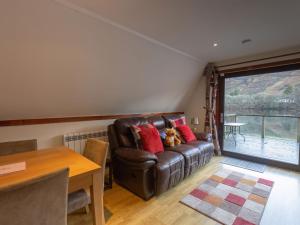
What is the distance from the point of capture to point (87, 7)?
1.75m

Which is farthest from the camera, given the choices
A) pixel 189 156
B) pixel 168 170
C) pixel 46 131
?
pixel 189 156

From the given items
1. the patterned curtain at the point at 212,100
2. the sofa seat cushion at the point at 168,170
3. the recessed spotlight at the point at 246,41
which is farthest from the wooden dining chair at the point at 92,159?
the patterned curtain at the point at 212,100

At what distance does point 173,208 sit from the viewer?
2.12 meters

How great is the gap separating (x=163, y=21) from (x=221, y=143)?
3246 mm

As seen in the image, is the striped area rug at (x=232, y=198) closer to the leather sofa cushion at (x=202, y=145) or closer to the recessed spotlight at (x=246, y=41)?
the leather sofa cushion at (x=202, y=145)

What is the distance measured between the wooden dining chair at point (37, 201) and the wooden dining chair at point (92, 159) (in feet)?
1.36

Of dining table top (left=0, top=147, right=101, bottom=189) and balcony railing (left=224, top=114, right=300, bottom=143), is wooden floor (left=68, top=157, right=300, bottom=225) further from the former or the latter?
balcony railing (left=224, top=114, right=300, bottom=143)

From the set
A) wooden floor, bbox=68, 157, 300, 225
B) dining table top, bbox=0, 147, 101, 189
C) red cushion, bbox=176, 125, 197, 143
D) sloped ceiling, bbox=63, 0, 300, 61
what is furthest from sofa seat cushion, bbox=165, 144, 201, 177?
sloped ceiling, bbox=63, 0, 300, 61

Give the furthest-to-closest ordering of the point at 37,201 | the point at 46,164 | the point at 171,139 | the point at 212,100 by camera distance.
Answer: the point at 212,100 → the point at 171,139 → the point at 46,164 → the point at 37,201

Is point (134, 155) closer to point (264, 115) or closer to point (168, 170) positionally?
point (168, 170)

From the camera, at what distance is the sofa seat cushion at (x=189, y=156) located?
2.70 metres

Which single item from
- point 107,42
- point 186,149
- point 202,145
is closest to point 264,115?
point 202,145

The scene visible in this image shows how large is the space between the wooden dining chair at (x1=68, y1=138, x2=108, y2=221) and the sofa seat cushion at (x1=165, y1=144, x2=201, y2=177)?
1396 millimetres

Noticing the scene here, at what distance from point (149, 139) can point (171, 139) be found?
55 centimetres
